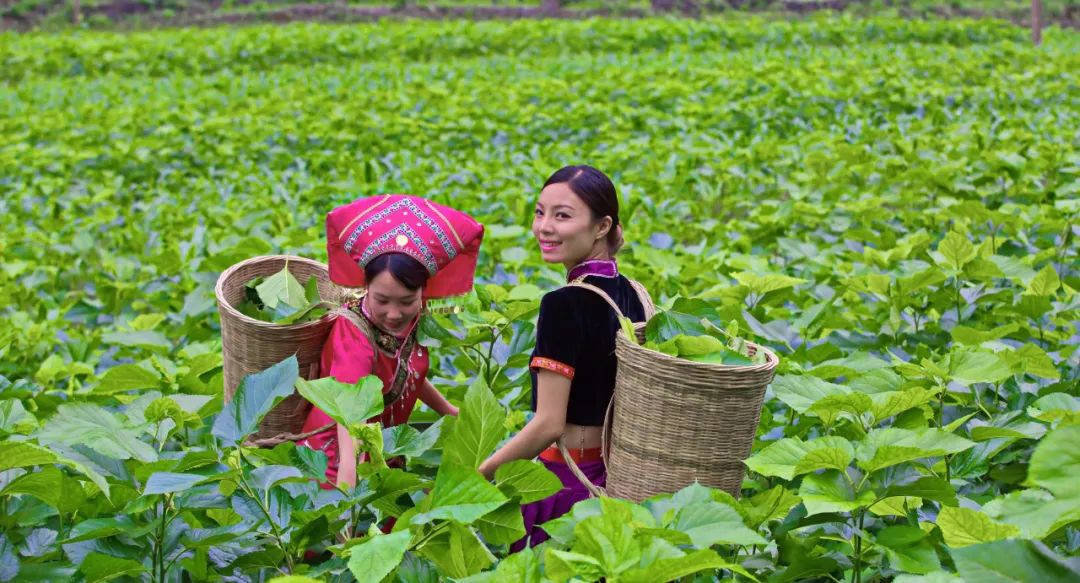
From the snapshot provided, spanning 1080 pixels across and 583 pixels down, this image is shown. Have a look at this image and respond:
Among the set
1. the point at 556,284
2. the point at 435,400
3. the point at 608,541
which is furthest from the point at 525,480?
the point at 556,284

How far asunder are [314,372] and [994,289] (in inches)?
80.8

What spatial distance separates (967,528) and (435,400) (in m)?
1.34

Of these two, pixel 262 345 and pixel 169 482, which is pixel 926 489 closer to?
pixel 169 482

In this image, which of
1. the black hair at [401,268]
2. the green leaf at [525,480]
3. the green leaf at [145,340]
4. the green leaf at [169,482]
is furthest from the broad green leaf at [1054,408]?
the green leaf at [145,340]

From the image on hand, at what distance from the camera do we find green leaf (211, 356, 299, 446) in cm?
155

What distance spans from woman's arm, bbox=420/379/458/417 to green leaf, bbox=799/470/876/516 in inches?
42.8

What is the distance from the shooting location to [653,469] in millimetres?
1760

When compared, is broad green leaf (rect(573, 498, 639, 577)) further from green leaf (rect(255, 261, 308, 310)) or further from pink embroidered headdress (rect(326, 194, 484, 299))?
green leaf (rect(255, 261, 308, 310))

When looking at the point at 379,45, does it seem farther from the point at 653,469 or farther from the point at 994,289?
the point at 653,469

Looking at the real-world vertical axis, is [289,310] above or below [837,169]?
above

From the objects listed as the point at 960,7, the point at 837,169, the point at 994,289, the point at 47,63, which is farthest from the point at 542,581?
the point at 960,7

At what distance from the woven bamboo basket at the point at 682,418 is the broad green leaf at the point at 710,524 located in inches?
11.2

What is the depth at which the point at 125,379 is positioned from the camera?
7.13 feet

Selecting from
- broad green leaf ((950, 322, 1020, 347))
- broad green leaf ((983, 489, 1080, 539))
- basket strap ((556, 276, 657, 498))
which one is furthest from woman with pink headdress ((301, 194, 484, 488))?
broad green leaf ((983, 489, 1080, 539))
